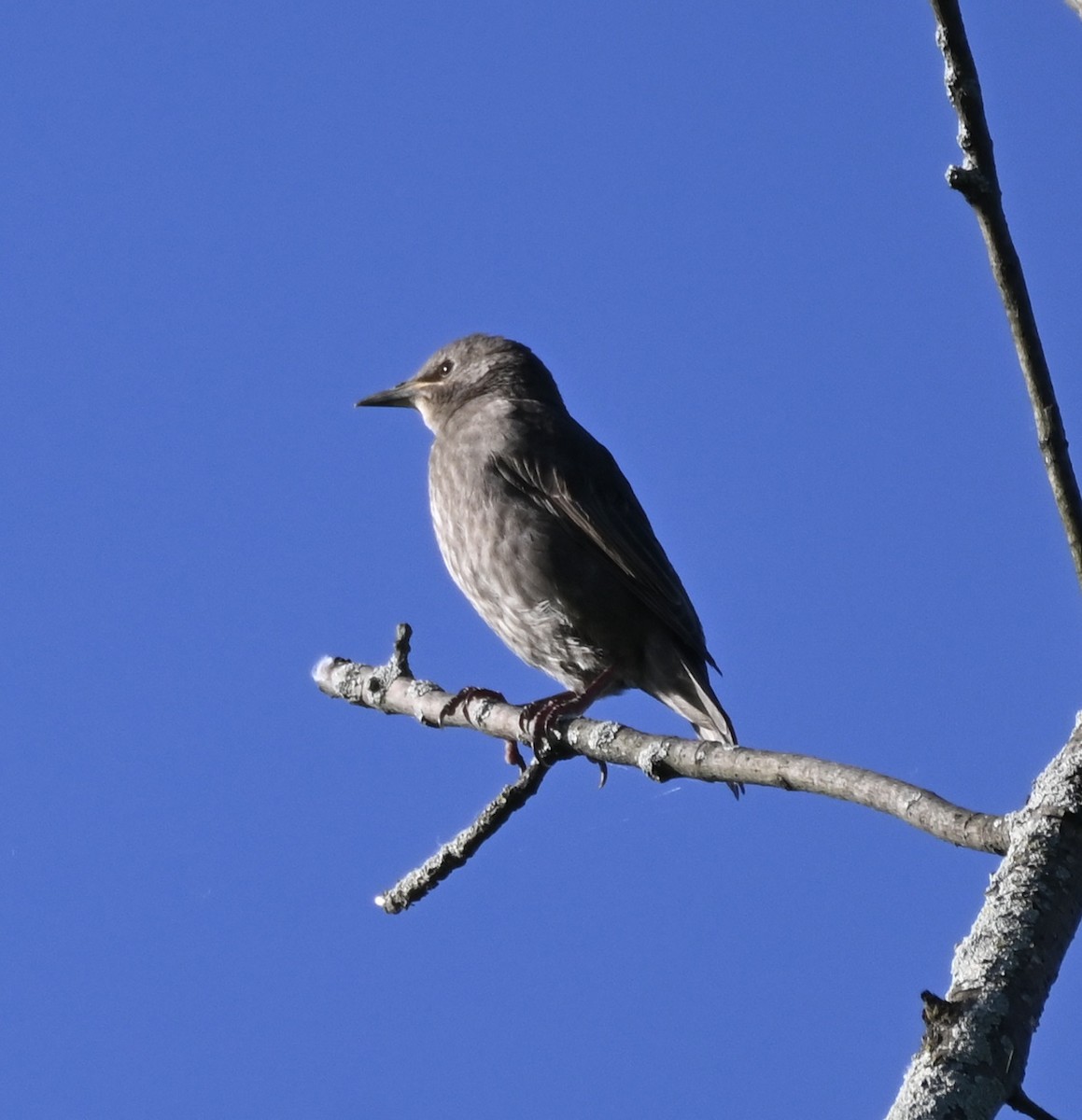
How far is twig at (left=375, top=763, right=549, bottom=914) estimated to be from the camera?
4137mm

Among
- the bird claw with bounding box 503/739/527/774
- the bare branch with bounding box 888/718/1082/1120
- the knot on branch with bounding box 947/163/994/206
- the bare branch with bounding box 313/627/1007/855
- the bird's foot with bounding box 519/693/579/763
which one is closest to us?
the bare branch with bounding box 888/718/1082/1120

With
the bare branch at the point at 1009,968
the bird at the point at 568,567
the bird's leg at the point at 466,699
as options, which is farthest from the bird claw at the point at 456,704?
the bare branch at the point at 1009,968

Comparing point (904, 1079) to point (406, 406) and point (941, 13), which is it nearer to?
point (941, 13)

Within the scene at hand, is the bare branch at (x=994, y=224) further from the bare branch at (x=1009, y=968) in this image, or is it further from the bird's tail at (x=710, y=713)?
the bird's tail at (x=710, y=713)

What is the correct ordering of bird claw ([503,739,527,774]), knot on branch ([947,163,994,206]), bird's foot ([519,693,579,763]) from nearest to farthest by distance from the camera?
knot on branch ([947,163,994,206])
bird's foot ([519,693,579,763])
bird claw ([503,739,527,774])

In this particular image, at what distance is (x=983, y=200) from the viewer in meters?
2.08

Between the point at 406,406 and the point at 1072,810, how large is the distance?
617 cm

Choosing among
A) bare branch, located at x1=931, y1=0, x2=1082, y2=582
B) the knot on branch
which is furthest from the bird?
the knot on branch

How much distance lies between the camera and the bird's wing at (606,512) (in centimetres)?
630

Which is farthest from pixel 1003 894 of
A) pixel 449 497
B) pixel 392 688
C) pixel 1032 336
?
pixel 449 497

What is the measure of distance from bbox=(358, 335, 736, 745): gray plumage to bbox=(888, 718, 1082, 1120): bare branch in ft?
12.4

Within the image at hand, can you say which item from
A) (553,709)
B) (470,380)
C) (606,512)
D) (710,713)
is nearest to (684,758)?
(553,709)

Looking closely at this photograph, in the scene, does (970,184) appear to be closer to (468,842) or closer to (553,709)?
(468,842)

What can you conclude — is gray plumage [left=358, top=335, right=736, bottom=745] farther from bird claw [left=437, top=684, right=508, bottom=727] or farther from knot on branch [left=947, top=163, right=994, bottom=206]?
knot on branch [left=947, top=163, right=994, bottom=206]
